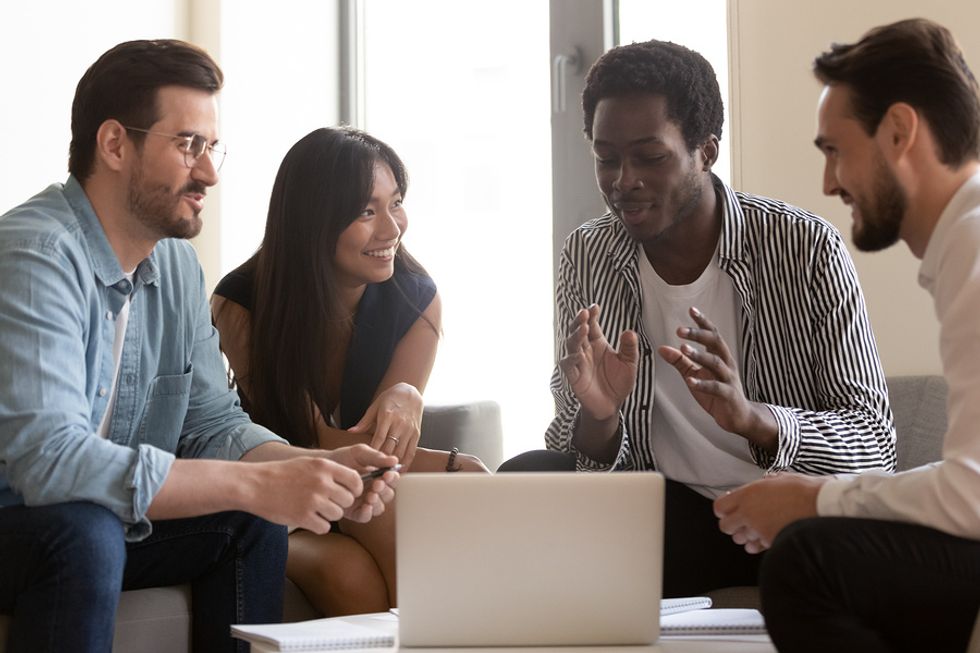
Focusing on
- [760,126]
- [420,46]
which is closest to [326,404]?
[760,126]

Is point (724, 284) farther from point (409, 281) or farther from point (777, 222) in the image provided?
point (409, 281)

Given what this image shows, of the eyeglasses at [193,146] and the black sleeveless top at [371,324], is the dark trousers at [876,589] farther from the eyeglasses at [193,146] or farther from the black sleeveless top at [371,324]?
the black sleeveless top at [371,324]

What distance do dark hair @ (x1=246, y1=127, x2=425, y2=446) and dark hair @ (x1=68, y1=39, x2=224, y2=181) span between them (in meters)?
0.60

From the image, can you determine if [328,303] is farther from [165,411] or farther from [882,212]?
[882,212]

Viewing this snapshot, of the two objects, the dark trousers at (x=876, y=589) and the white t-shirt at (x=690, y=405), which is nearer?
the dark trousers at (x=876, y=589)

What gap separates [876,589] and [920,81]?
66cm

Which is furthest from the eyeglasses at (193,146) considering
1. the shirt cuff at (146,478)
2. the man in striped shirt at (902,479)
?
the man in striped shirt at (902,479)

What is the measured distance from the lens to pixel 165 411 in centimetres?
210

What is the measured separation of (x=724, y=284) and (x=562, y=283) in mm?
363

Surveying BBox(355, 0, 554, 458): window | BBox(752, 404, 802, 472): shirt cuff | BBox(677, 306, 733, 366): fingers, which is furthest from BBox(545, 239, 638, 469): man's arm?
BBox(355, 0, 554, 458): window

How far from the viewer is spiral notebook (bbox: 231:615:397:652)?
4.95ft

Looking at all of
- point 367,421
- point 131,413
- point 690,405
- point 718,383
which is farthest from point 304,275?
point 718,383

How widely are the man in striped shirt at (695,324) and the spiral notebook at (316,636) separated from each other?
2.36 feet

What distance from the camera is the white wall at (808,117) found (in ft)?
9.00
